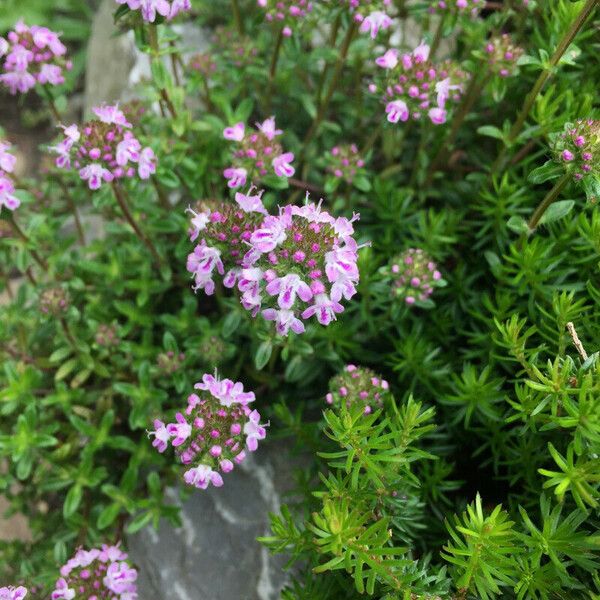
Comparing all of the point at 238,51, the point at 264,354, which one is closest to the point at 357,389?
the point at 264,354

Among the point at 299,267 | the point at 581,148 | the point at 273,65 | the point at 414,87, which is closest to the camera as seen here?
the point at 299,267

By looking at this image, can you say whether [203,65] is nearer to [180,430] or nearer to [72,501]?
[180,430]

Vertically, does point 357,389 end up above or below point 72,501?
above

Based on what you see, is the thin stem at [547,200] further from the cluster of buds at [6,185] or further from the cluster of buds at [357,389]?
the cluster of buds at [6,185]

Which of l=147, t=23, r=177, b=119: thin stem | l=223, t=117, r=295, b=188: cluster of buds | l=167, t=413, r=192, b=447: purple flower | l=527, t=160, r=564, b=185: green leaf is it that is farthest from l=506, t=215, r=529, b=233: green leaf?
l=147, t=23, r=177, b=119: thin stem

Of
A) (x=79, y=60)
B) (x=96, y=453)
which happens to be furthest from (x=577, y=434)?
(x=79, y=60)

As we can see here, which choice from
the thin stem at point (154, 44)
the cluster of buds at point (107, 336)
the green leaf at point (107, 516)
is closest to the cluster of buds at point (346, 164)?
the thin stem at point (154, 44)
